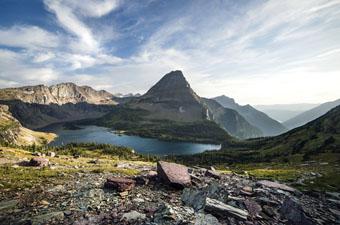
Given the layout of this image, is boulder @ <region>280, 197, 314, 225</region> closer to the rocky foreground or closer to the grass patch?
the rocky foreground

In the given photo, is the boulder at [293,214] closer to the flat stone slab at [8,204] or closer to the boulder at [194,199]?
the boulder at [194,199]

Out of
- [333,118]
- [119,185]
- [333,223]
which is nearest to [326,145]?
[333,118]

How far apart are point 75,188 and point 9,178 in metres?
10.4

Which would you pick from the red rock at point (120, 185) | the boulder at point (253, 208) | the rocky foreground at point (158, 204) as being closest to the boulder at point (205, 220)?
A: the rocky foreground at point (158, 204)

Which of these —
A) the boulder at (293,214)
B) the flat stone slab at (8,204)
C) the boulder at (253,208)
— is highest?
the flat stone slab at (8,204)

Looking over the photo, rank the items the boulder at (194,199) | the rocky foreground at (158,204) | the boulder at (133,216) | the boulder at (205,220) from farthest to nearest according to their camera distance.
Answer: the boulder at (194,199) < the rocky foreground at (158,204) < the boulder at (133,216) < the boulder at (205,220)

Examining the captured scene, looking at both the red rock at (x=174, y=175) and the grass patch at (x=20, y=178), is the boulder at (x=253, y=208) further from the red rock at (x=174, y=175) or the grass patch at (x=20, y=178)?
the grass patch at (x=20, y=178)

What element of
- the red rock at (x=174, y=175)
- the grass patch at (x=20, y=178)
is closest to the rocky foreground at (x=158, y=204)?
the red rock at (x=174, y=175)

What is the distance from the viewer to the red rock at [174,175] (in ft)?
84.1

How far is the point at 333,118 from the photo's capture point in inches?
7830

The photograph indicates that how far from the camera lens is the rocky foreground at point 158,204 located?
1816 centimetres

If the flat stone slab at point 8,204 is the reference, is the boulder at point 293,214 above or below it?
below

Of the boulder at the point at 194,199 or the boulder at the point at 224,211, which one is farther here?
the boulder at the point at 194,199

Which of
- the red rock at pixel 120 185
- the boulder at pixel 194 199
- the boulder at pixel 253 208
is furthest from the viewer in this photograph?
the red rock at pixel 120 185
